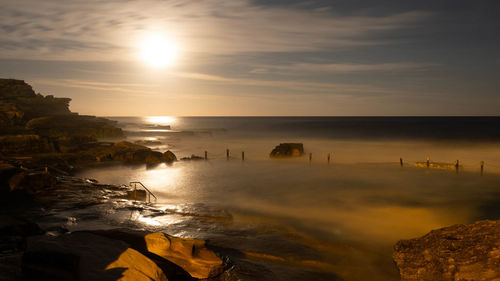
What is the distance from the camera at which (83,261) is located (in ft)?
24.7

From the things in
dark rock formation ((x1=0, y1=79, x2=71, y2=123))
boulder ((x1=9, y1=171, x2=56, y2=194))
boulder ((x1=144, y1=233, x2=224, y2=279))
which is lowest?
boulder ((x1=144, y1=233, x2=224, y2=279))

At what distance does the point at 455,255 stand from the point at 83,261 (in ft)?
32.9

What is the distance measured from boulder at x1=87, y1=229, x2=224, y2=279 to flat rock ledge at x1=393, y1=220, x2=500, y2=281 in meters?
6.08

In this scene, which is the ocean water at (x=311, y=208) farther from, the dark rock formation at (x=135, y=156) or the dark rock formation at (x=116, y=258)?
the dark rock formation at (x=116, y=258)

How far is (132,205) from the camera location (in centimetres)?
1919

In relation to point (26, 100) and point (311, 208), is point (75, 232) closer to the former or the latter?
point (311, 208)

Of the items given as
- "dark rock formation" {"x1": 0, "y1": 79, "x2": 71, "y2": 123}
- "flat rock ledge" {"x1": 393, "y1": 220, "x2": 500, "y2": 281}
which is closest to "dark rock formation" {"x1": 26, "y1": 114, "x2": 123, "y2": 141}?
"dark rock formation" {"x1": 0, "y1": 79, "x2": 71, "y2": 123}

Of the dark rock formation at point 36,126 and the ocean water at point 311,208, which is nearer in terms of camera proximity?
the ocean water at point 311,208

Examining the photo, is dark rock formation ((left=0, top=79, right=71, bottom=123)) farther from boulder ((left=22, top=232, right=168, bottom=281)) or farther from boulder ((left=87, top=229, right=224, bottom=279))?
boulder ((left=22, top=232, right=168, bottom=281))

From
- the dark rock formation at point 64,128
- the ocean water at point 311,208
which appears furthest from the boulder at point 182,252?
the dark rock formation at point 64,128

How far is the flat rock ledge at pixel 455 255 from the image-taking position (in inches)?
316

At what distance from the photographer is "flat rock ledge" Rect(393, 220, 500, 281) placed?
26.4ft

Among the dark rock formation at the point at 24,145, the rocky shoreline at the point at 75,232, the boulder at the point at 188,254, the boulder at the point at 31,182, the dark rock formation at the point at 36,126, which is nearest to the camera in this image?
the rocky shoreline at the point at 75,232

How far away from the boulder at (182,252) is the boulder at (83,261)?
1267mm
